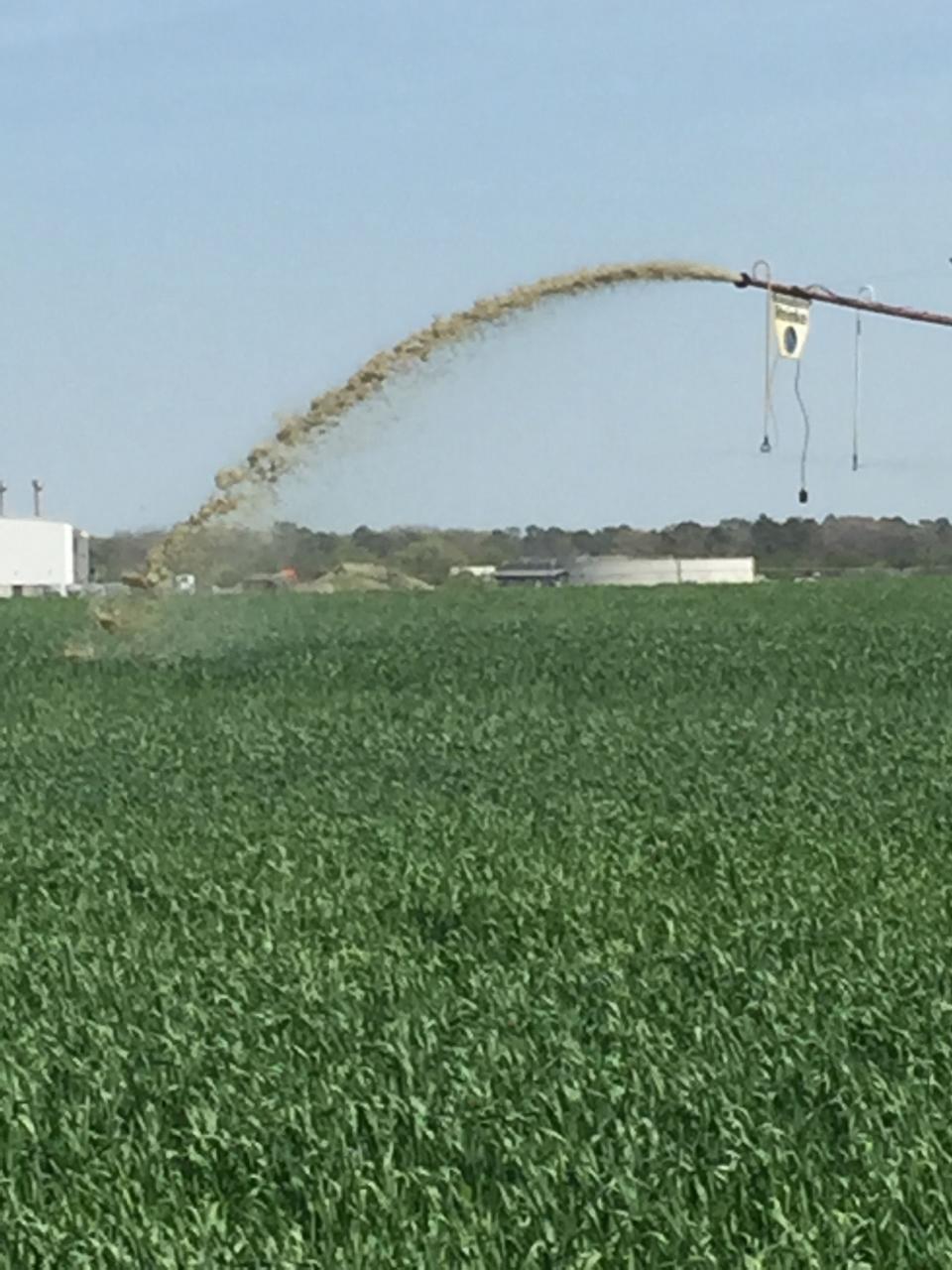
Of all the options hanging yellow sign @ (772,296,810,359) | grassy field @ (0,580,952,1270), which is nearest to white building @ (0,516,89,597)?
grassy field @ (0,580,952,1270)

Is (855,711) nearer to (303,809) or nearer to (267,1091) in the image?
(303,809)

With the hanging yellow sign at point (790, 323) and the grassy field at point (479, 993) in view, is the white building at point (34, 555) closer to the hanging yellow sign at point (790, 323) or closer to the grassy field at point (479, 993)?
the grassy field at point (479, 993)

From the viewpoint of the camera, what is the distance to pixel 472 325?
25.2 metres

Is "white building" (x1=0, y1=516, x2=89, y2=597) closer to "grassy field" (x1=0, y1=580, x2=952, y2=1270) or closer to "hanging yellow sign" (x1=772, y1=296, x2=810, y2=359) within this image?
"grassy field" (x1=0, y1=580, x2=952, y2=1270)

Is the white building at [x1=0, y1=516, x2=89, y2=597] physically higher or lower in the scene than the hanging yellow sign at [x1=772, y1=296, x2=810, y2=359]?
lower

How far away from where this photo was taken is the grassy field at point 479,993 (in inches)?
265

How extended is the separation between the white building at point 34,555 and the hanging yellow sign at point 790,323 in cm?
6915

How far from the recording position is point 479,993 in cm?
996

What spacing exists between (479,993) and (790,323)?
11435mm

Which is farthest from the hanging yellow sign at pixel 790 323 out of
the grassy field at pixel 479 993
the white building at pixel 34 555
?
the white building at pixel 34 555

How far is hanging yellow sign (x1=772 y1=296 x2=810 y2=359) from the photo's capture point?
2028 cm

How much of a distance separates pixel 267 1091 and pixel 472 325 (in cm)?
1758

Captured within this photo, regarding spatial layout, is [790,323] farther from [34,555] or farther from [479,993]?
[34,555]

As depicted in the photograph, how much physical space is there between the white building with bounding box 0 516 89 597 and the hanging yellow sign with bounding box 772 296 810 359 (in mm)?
69154
